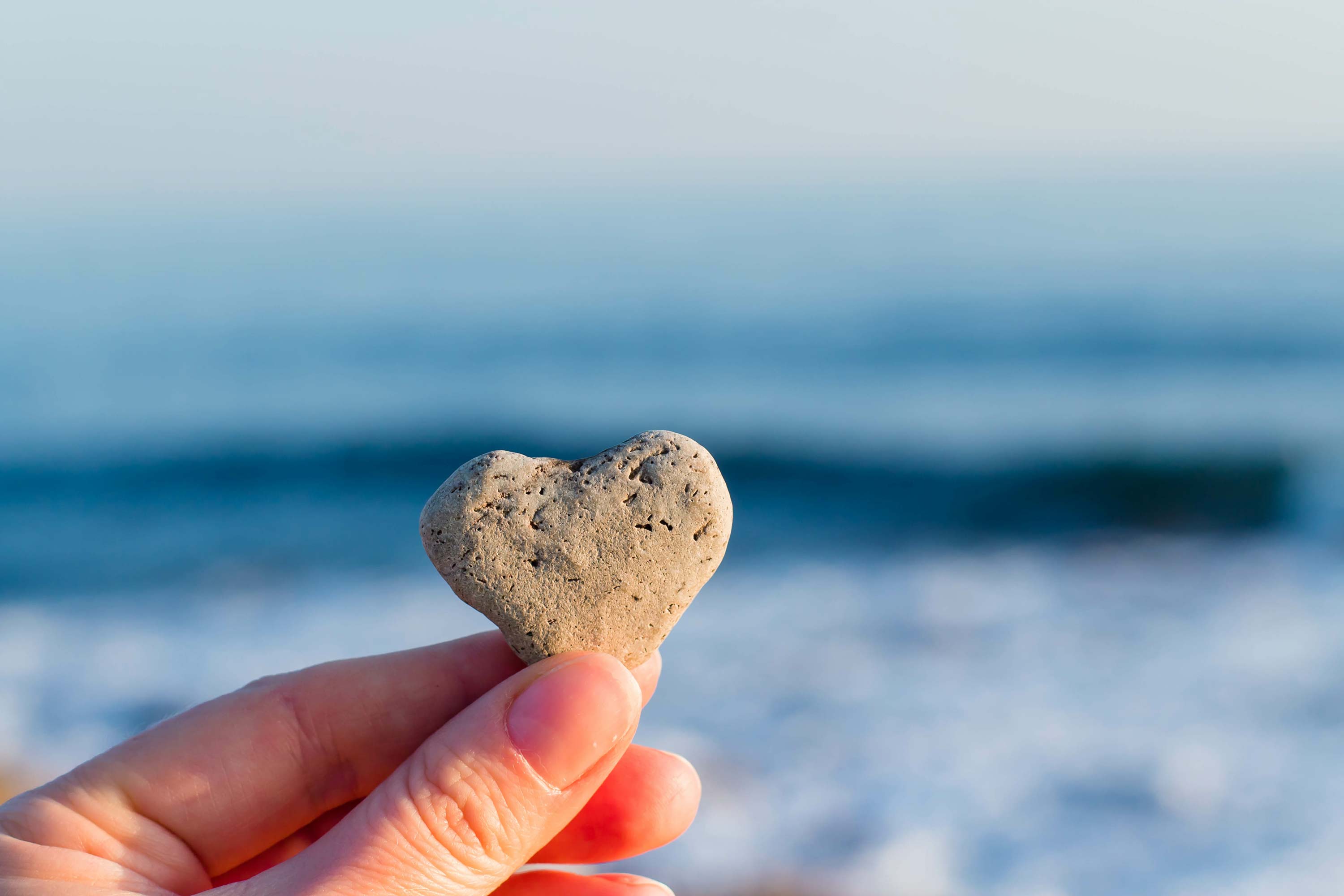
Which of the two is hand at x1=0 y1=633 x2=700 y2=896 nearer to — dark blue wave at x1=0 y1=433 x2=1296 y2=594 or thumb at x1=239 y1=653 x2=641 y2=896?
thumb at x1=239 y1=653 x2=641 y2=896

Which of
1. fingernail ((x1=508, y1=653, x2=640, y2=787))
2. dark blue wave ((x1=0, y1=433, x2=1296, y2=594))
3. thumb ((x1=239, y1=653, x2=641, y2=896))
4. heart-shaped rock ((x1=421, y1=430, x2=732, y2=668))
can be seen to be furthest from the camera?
dark blue wave ((x1=0, y1=433, x2=1296, y2=594))

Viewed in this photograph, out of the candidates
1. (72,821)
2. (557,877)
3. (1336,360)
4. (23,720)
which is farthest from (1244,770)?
(1336,360)

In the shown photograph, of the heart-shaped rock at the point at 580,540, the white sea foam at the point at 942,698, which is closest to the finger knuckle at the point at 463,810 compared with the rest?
the heart-shaped rock at the point at 580,540

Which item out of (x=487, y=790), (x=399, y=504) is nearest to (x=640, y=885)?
(x=487, y=790)


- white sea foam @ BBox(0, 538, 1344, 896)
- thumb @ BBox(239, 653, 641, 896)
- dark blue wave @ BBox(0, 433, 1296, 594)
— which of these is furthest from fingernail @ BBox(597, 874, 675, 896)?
dark blue wave @ BBox(0, 433, 1296, 594)

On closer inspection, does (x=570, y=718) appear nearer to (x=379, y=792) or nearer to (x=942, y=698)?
(x=379, y=792)

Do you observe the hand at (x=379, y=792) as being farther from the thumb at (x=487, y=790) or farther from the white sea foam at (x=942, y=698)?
the white sea foam at (x=942, y=698)
